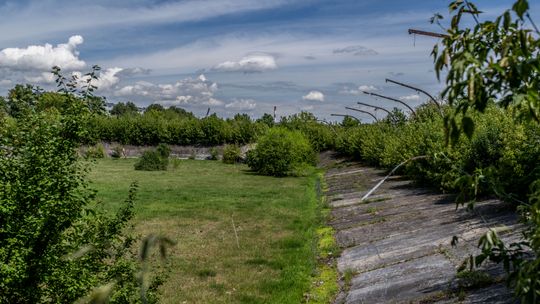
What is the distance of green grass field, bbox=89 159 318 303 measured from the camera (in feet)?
32.1

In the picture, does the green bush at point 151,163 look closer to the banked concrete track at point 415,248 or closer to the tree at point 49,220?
the banked concrete track at point 415,248

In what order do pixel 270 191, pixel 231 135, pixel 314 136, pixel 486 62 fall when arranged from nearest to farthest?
pixel 486 62, pixel 270 191, pixel 314 136, pixel 231 135

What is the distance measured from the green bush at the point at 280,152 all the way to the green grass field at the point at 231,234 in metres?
5.83

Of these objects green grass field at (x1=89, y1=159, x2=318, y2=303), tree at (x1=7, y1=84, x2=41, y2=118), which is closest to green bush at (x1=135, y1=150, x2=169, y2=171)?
green grass field at (x1=89, y1=159, x2=318, y2=303)

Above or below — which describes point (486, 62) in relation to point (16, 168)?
above

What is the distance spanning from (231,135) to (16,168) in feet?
184

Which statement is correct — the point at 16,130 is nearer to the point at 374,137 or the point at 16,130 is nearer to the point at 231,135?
the point at 374,137

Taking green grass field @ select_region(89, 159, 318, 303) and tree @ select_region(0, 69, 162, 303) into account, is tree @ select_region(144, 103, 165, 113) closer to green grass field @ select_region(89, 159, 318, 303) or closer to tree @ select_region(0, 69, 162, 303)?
green grass field @ select_region(89, 159, 318, 303)

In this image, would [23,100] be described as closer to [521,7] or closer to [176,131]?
[521,7]

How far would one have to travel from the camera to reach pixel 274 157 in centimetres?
3612

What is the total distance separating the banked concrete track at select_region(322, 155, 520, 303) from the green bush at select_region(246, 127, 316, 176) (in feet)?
64.3

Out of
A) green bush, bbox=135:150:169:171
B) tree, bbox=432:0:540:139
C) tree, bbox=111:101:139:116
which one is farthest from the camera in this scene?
tree, bbox=111:101:139:116

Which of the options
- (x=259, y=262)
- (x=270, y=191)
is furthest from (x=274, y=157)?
(x=259, y=262)

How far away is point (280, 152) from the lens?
3572 cm
